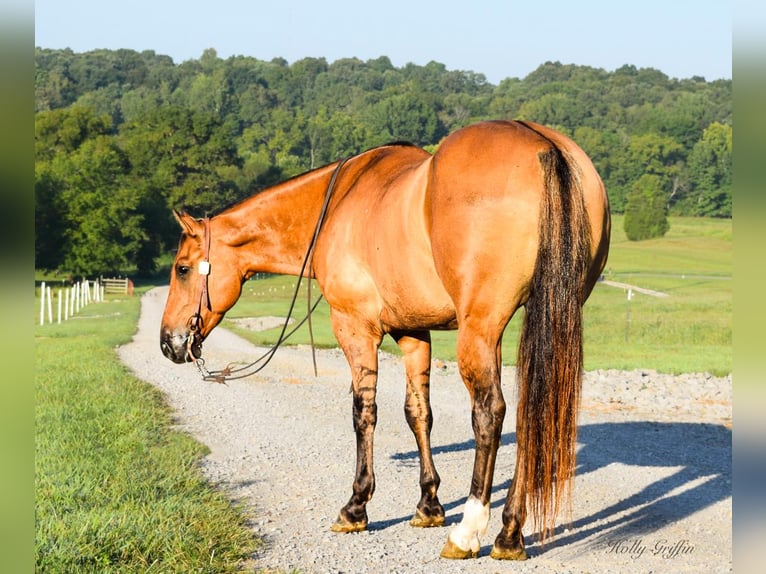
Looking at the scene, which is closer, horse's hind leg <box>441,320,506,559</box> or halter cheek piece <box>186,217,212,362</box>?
horse's hind leg <box>441,320,506,559</box>

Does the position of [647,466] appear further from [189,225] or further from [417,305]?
[189,225]

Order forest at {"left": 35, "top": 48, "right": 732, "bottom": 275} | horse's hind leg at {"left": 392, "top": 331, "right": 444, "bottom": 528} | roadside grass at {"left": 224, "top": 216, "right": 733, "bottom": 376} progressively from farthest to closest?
forest at {"left": 35, "top": 48, "right": 732, "bottom": 275} → roadside grass at {"left": 224, "top": 216, "right": 733, "bottom": 376} → horse's hind leg at {"left": 392, "top": 331, "right": 444, "bottom": 528}

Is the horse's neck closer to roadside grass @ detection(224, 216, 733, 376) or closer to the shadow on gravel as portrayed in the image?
the shadow on gravel

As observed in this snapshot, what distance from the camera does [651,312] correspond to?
116ft

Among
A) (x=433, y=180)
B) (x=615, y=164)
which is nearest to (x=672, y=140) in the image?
(x=615, y=164)

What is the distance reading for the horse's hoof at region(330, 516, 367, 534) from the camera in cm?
639

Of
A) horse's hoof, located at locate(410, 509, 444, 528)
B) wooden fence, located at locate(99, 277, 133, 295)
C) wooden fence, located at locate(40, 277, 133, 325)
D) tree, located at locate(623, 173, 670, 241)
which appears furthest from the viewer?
tree, located at locate(623, 173, 670, 241)

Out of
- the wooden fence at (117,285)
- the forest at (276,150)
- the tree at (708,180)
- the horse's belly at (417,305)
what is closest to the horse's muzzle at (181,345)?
the horse's belly at (417,305)

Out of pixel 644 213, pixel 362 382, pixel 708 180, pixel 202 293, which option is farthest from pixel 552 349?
pixel 708 180

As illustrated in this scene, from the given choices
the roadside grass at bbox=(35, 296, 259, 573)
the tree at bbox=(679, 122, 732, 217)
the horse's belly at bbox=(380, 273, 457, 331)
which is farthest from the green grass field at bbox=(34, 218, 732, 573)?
the tree at bbox=(679, 122, 732, 217)

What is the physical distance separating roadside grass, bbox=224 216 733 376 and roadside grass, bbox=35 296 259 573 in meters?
3.75

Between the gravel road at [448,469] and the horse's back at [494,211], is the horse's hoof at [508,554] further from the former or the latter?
the horse's back at [494,211]

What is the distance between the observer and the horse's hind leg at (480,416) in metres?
5.49

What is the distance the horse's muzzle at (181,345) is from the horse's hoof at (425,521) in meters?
2.22
